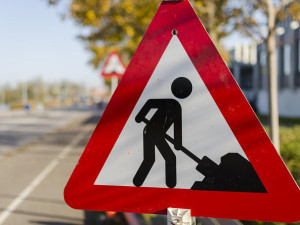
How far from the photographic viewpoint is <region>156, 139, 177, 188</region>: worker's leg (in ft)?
5.60

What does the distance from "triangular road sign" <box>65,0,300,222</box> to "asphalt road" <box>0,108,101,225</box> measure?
437cm

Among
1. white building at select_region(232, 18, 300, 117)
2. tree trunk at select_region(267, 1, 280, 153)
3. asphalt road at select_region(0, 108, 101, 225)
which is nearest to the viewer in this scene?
asphalt road at select_region(0, 108, 101, 225)

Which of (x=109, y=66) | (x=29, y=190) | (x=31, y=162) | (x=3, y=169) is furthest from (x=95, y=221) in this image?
(x=31, y=162)

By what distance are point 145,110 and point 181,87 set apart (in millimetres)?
187

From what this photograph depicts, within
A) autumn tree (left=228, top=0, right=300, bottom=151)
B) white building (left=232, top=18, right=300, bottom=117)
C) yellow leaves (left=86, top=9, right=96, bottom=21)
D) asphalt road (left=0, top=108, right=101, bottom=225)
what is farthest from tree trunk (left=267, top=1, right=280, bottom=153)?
white building (left=232, top=18, right=300, bottom=117)

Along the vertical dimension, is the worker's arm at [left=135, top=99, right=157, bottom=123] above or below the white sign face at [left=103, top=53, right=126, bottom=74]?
below

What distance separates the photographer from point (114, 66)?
29.8 feet

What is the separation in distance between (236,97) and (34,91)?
421ft

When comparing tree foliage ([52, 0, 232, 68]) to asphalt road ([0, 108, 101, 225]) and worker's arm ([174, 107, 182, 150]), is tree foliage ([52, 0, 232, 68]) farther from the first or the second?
worker's arm ([174, 107, 182, 150])

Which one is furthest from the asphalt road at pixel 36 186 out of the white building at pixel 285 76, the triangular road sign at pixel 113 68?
the white building at pixel 285 76

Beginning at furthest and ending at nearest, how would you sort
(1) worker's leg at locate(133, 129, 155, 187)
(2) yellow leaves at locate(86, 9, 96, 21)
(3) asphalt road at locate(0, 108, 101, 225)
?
(2) yellow leaves at locate(86, 9, 96, 21) < (3) asphalt road at locate(0, 108, 101, 225) < (1) worker's leg at locate(133, 129, 155, 187)

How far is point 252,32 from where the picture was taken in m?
7.89

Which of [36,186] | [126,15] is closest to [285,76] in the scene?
[126,15]

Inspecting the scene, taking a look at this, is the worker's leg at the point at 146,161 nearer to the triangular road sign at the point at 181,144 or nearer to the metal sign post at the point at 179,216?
the triangular road sign at the point at 181,144
